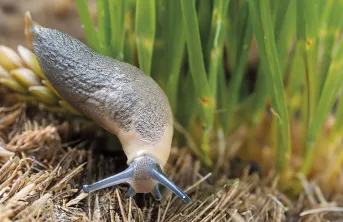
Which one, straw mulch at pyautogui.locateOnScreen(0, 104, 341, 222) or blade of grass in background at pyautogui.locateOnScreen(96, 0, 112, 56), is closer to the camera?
straw mulch at pyautogui.locateOnScreen(0, 104, 341, 222)

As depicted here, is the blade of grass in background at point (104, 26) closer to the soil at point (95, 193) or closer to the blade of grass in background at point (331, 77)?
the soil at point (95, 193)

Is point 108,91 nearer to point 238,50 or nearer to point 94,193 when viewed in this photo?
point 94,193

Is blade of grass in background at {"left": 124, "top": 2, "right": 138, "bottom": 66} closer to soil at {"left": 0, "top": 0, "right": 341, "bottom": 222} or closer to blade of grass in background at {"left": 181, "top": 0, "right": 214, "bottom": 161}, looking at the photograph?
blade of grass in background at {"left": 181, "top": 0, "right": 214, "bottom": 161}

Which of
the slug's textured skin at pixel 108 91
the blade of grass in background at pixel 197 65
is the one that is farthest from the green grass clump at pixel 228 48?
the slug's textured skin at pixel 108 91

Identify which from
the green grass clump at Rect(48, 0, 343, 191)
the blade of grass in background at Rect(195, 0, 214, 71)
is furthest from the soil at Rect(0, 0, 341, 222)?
the blade of grass in background at Rect(195, 0, 214, 71)

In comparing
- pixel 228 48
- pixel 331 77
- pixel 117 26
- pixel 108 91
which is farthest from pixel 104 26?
pixel 331 77

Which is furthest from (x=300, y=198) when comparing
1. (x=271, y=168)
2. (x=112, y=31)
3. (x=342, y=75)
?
(x=112, y=31)

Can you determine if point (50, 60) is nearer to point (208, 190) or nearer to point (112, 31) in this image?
point (112, 31)
